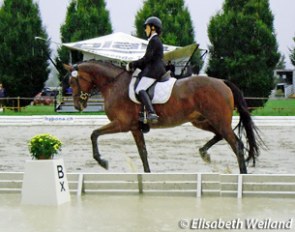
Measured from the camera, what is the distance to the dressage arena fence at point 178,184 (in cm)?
844

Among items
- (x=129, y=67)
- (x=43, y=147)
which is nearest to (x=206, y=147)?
(x=129, y=67)

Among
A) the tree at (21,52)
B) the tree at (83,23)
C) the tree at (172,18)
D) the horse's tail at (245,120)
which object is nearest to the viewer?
the horse's tail at (245,120)

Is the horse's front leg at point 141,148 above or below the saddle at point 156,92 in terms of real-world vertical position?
below

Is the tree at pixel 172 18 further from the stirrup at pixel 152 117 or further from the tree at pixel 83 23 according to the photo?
the stirrup at pixel 152 117

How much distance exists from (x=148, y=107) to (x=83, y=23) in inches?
1179

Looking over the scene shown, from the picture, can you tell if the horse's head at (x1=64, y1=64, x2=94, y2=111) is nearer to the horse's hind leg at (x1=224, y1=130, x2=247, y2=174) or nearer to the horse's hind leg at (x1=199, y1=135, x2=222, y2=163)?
the horse's hind leg at (x1=199, y1=135, x2=222, y2=163)

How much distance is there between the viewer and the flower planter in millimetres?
7930

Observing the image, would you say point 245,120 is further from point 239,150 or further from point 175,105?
point 175,105

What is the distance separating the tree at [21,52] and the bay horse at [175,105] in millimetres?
26531

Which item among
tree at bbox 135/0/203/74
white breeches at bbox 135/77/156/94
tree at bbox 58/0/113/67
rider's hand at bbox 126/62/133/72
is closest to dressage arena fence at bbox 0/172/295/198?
white breeches at bbox 135/77/156/94

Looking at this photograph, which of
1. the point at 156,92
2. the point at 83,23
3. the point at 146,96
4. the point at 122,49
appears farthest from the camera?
the point at 83,23

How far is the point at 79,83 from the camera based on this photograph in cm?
982

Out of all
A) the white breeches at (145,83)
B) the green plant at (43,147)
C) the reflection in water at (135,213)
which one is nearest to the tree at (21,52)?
the white breeches at (145,83)

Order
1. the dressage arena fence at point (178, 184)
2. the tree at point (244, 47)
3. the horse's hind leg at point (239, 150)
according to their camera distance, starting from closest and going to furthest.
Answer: the dressage arena fence at point (178, 184) < the horse's hind leg at point (239, 150) < the tree at point (244, 47)
